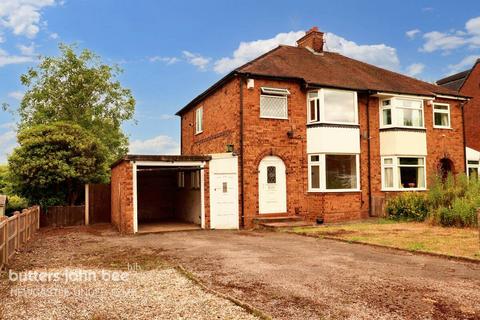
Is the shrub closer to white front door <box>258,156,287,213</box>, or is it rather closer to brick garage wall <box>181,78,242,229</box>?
white front door <box>258,156,287,213</box>

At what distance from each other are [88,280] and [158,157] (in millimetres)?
7742

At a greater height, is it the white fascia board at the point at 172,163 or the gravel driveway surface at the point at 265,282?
the white fascia board at the point at 172,163

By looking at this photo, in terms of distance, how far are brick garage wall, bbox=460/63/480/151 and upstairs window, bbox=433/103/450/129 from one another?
345 inches

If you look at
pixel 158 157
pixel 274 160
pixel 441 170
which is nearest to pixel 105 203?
pixel 158 157

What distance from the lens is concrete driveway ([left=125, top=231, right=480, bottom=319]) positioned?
5.11 meters

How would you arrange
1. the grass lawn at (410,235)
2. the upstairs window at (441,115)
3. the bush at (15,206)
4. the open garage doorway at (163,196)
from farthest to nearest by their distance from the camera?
the upstairs window at (441,115), the open garage doorway at (163,196), the bush at (15,206), the grass lawn at (410,235)

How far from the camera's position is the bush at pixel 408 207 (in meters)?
15.7

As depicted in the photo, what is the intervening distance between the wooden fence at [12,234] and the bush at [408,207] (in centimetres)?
1331

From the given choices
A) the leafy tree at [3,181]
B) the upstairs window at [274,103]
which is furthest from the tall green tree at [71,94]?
the upstairs window at [274,103]

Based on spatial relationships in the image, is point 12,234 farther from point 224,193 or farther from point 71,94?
point 71,94

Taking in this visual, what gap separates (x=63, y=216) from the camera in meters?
17.5

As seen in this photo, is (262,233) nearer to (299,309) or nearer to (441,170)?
(299,309)

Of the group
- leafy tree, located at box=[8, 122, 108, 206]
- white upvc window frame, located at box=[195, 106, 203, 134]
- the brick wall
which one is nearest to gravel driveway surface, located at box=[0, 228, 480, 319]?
the brick wall

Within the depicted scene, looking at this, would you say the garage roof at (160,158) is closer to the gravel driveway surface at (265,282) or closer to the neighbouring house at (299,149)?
the neighbouring house at (299,149)
